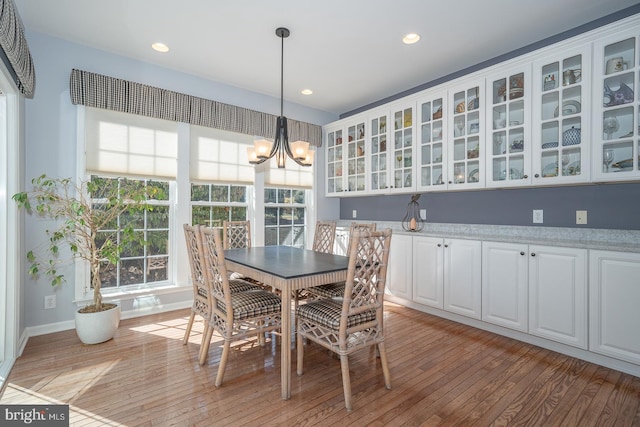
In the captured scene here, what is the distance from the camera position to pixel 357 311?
2.01m

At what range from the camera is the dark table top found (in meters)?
2.14

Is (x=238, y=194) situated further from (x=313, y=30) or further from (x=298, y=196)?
(x=313, y=30)

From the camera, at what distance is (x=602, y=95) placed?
2.49 m

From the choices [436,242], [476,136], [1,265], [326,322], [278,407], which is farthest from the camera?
[436,242]

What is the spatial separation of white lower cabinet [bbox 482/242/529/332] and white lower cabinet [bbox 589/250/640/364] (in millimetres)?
470

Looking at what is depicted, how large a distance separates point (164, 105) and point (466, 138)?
3340 mm

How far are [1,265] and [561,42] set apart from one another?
4.85 metres

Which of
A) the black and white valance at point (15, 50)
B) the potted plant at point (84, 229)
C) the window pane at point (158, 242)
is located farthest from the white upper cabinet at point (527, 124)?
the black and white valance at point (15, 50)

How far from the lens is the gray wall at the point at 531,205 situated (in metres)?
2.63

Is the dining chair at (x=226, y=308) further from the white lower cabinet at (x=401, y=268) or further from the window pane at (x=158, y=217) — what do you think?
the white lower cabinet at (x=401, y=268)

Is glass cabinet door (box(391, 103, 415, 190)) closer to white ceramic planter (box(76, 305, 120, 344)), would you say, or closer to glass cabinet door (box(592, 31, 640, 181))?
glass cabinet door (box(592, 31, 640, 181))

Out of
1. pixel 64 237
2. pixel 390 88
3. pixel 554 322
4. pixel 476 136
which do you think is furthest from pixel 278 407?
pixel 390 88

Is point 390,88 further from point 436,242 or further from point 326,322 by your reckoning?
point 326,322

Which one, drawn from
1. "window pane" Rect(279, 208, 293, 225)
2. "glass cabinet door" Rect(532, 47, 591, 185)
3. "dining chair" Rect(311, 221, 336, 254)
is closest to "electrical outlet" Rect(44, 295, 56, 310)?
"dining chair" Rect(311, 221, 336, 254)
